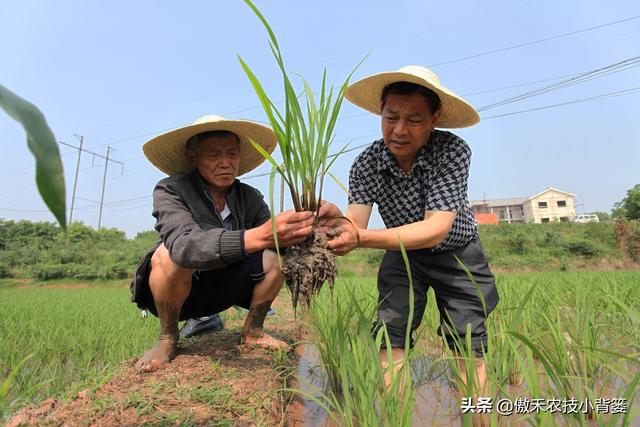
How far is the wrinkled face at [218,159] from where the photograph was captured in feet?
6.42

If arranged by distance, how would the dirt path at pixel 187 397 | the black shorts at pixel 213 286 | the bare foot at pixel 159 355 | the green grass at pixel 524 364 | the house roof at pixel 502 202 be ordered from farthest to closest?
the house roof at pixel 502 202 < the black shorts at pixel 213 286 < the bare foot at pixel 159 355 < the dirt path at pixel 187 397 < the green grass at pixel 524 364

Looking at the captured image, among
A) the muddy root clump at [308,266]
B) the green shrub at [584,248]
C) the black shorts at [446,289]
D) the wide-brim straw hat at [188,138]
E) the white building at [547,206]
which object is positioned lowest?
the green shrub at [584,248]

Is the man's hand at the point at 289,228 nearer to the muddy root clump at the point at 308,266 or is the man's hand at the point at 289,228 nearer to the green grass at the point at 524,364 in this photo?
the muddy root clump at the point at 308,266

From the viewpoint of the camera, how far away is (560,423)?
4.63 feet

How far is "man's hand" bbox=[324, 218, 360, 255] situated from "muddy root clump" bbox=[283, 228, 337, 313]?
3cm

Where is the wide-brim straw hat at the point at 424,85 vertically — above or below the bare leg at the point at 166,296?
above

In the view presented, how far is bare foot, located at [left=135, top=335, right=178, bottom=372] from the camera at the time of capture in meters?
1.79

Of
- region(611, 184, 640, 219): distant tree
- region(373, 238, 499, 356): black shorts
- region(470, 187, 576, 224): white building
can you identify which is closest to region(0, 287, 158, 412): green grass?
region(373, 238, 499, 356): black shorts

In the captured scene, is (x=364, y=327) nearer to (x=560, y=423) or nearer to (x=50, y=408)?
(x=560, y=423)

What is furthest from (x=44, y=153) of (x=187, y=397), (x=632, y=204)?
(x=632, y=204)

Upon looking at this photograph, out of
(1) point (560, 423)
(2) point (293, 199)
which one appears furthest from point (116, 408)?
(1) point (560, 423)

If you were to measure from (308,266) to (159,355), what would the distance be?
921 mm

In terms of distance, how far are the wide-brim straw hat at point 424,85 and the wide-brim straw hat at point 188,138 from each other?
51 centimetres

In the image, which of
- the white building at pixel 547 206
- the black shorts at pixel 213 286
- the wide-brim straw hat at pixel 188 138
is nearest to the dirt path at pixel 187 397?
the black shorts at pixel 213 286
